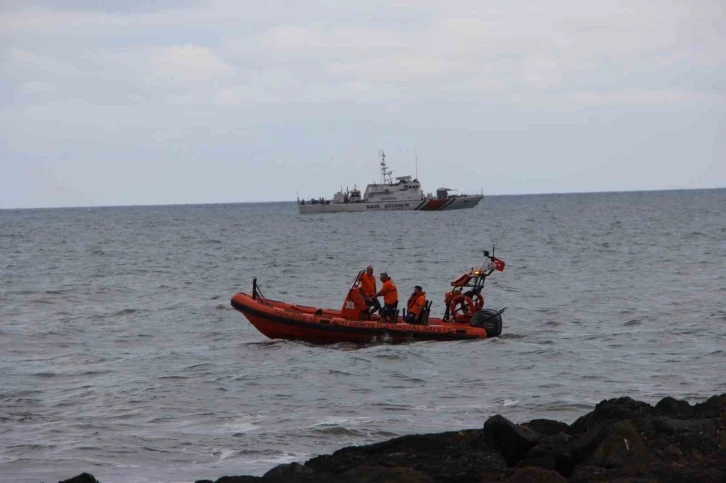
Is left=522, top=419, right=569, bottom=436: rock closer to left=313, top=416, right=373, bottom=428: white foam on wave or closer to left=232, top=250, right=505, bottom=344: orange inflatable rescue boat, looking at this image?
left=313, top=416, right=373, bottom=428: white foam on wave

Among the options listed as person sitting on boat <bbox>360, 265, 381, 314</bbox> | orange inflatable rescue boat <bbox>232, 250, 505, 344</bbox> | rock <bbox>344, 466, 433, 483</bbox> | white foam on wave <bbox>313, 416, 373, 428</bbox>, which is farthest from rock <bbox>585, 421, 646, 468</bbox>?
person sitting on boat <bbox>360, 265, 381, 314</bbox>

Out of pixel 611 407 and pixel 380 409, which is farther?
pixel 380 409

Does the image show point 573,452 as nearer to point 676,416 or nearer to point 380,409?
point 676,416

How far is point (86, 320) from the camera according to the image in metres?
22.6

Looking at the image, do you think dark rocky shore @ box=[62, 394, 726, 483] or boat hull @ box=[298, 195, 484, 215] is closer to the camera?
dark rocky shore @ box=[62, 394, 726, 483]

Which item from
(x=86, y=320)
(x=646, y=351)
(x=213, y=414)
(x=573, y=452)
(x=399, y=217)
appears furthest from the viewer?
(x=399, y=217)

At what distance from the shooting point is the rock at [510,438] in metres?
8.14

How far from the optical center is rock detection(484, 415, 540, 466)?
8.14 metres

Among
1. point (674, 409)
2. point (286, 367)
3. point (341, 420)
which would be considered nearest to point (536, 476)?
point (674, 409)

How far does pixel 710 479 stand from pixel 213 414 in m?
6.65

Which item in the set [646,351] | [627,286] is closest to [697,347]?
[646,351]

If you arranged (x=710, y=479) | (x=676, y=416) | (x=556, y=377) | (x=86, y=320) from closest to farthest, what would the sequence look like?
(x=710, y=479), (x=676, y=416), (x=556, y=377), (x=86, y=320)

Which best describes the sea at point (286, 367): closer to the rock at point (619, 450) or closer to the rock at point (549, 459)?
the rock at point (549, 459)

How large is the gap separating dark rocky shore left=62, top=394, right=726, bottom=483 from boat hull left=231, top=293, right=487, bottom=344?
8461mm
